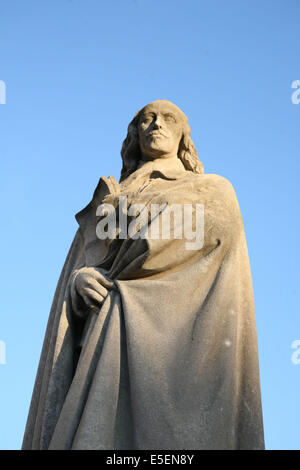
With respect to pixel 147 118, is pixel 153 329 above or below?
below

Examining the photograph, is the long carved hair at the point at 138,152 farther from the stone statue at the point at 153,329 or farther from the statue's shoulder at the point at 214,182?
the statue's shoulder at the point at 214,182

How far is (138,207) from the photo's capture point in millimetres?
7613

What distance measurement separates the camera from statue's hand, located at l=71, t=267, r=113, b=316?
7184 mm

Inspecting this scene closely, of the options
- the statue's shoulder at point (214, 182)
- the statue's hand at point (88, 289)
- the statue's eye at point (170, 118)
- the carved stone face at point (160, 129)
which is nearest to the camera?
the statue's hand at point (88, 289)

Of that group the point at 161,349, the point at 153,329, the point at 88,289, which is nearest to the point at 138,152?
Result: the point at 88,289

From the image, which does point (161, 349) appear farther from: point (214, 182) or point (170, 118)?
point (170, 118)

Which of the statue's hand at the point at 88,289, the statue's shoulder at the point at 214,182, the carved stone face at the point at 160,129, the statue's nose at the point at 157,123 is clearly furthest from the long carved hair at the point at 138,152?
the statue's hand at the point at 88,289

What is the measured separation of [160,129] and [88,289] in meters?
2.21

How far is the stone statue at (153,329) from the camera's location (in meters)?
6.30

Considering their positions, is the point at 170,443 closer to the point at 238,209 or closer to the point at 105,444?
the point at 105,444

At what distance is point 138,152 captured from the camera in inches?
348
